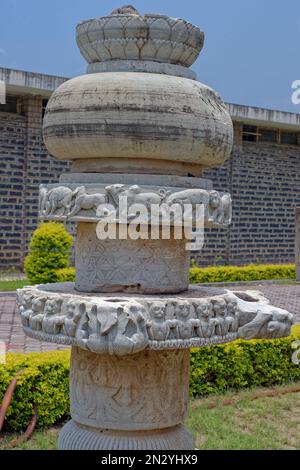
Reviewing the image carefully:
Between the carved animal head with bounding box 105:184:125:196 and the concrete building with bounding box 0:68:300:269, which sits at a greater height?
the concrete building with bounding box 0:68:300:269

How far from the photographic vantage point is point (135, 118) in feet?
9.31

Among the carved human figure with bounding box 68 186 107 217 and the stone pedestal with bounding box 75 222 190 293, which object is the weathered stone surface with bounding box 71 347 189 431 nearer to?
the stone pedestal with bounding box 75 222 190 293

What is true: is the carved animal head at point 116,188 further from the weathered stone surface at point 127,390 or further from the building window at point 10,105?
the building window at point 10,105

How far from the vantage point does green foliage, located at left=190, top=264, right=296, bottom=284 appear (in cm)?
1320

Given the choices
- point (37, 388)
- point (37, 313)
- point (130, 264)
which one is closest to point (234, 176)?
point (37, 388)

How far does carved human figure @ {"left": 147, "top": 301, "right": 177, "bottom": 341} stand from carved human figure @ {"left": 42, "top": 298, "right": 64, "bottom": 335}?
414 millimetres

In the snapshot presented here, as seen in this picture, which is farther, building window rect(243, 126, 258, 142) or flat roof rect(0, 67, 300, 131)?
building window rect(243, 126, 258, 142)

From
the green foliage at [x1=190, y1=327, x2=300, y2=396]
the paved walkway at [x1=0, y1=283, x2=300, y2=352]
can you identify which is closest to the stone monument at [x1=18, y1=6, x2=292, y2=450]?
the green foliage at [x1=190, y1=327, x2=300, y2=396]

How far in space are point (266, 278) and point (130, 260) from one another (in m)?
12.1

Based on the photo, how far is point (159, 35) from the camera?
304 cm

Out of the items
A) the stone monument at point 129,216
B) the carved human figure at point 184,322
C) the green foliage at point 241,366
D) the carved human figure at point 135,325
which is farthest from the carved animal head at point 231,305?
the green foliage at point 241,366

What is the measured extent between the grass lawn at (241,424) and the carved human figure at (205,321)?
1905 millimetres
